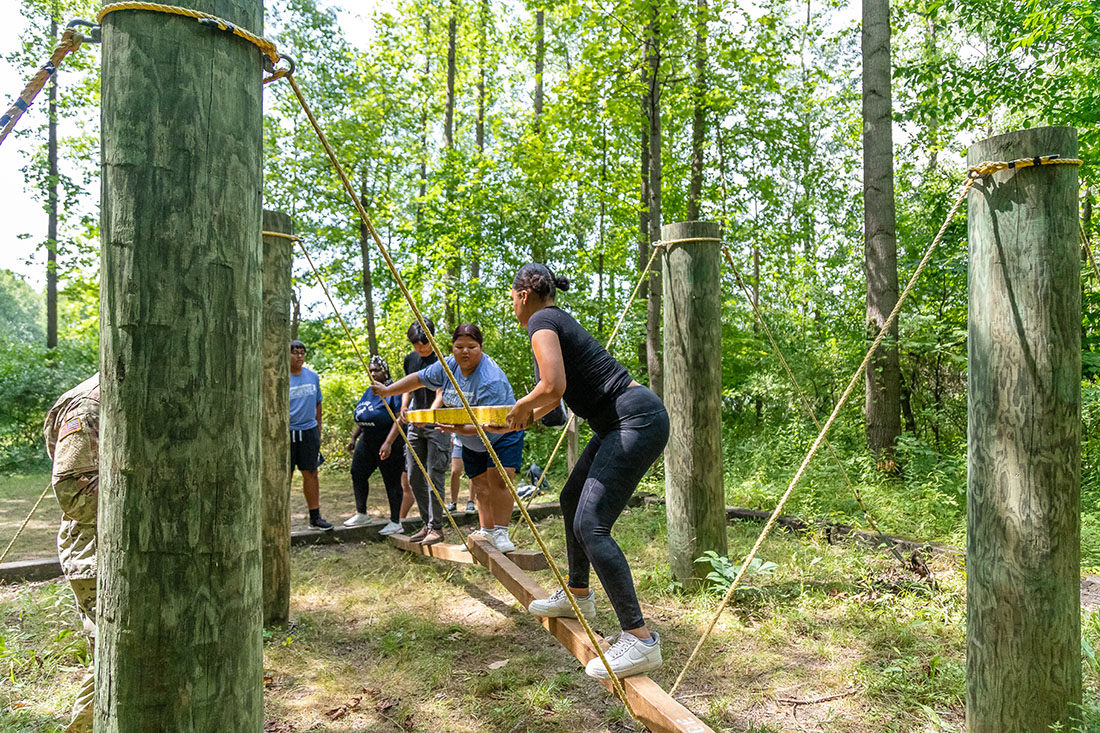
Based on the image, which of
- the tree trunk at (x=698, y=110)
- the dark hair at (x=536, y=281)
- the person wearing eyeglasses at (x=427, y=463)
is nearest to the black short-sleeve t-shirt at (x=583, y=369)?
the dark hair at (x=536, y=281)

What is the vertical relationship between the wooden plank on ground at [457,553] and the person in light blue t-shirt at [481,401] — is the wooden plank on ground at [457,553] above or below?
below

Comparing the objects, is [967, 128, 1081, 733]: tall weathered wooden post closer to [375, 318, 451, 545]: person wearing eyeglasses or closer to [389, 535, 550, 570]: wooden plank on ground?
[389, 535, 550, 570]: wooden plank on ground

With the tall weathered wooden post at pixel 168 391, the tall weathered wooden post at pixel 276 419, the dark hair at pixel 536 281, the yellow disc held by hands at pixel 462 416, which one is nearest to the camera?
the tall weathered wooden post at pixel 168 391

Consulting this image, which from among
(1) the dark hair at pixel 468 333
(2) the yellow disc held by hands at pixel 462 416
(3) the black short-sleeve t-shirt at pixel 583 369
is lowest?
(2) the yellow disc held by hands at pixel 462 416

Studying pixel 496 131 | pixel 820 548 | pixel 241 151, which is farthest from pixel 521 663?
pixel 496 131

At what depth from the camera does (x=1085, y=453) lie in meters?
7.88

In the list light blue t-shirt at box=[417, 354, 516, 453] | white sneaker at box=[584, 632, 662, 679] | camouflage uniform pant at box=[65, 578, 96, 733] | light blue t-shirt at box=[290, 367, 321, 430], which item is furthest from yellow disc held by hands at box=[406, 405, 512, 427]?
light blue t-shirt at box=[290, 367, 321, 430]

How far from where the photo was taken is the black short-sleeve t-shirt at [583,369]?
3.27 metres

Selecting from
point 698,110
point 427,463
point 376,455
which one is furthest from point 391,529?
point 698,110

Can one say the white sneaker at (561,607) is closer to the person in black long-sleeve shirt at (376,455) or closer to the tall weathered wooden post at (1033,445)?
the tall weathered wooden post at (1033,445)

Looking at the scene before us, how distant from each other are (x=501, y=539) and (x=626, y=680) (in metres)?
2.53

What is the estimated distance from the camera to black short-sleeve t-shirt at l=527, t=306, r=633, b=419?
3.27 meters

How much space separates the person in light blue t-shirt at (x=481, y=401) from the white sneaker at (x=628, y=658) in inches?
94.2

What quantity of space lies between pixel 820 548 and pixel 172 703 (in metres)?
4.96
